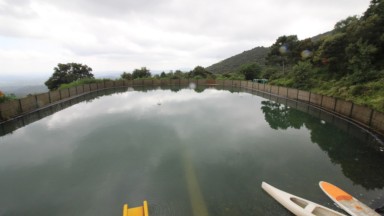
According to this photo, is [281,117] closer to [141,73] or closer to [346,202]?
[346,202]

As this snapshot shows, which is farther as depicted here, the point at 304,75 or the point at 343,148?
the point at 304,75

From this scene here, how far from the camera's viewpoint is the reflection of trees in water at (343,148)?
9.97m

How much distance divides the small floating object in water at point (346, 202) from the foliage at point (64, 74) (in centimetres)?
5181

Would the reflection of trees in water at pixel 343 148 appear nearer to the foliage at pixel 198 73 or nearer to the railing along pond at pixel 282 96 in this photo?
the railing along pond at pixel 282 96

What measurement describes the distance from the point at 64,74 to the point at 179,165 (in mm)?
47536

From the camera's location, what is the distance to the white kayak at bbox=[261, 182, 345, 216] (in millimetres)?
6926

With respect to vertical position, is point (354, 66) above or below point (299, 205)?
above

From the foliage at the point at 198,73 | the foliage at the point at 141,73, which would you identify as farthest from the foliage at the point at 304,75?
the foliage at the point at 141,73

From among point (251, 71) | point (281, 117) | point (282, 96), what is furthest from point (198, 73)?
point (281, 117)

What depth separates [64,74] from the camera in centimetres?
4825

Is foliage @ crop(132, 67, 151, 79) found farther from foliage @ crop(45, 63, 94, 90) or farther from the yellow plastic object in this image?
the yellow plastic object

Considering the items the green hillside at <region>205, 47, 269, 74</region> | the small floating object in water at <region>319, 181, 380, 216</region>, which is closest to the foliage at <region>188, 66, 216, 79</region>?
the green hillside at <region>205, 47, 269, 74</region>

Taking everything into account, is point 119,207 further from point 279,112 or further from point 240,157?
point 279,112

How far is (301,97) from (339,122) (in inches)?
349
